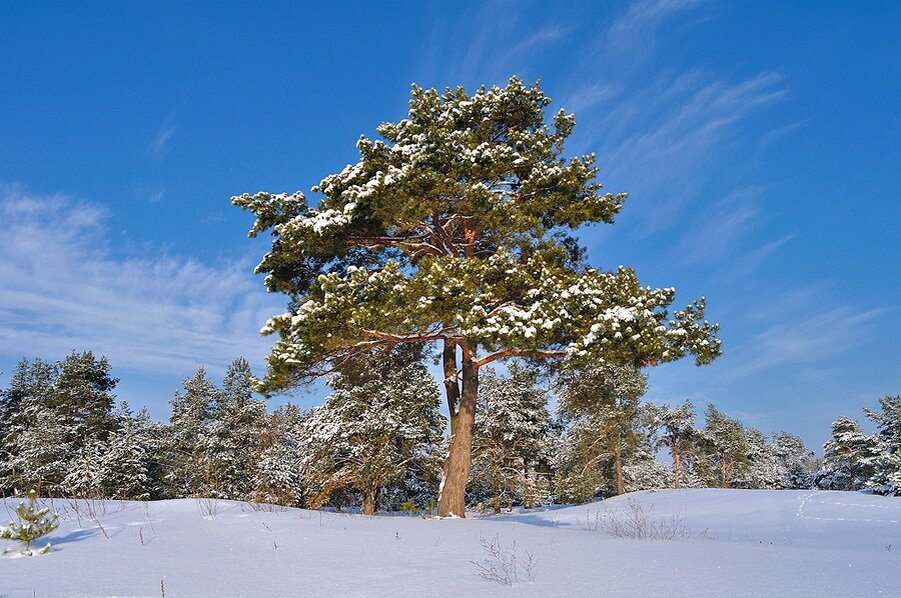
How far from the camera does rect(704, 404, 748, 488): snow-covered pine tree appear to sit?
44.2m

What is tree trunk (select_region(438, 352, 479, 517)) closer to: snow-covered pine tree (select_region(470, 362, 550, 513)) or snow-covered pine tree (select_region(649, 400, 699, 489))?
snow-covered pine tree (select_region(470, 362, 550, 513))

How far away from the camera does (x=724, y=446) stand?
44.3 m

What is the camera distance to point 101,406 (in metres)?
34.4

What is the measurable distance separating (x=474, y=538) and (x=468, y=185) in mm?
7177

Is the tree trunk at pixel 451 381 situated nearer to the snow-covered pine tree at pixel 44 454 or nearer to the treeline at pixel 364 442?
the treeline at pixel 364 442

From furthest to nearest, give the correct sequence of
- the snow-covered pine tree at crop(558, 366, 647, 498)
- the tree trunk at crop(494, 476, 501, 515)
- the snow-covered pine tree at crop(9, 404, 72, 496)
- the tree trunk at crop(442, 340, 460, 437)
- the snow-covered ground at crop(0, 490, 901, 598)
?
1. the snow-covered pine tree at crop(9, 404, 72, 496)
2. the tree trunk at crop(494, 476, 501, 515)
3. the snow-covered pine tree at crop(558, 366, 647, 498)
4. the tree trunk at crop(442, 340, 460, 437)
5. the snow-covered ground at crop(0, 490, 901, 598)

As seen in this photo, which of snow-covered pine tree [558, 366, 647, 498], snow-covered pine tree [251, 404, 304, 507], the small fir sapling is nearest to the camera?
the small fir sapling

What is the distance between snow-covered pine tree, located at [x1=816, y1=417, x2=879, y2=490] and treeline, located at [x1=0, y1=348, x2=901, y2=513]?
0.11m

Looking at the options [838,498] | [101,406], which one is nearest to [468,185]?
[838,498]

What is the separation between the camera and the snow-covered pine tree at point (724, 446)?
4416 cm

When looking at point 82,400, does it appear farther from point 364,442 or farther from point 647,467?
point 647,467

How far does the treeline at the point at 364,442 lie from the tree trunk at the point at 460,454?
2.07 meters

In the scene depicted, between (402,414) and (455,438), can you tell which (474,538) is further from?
(402,414)

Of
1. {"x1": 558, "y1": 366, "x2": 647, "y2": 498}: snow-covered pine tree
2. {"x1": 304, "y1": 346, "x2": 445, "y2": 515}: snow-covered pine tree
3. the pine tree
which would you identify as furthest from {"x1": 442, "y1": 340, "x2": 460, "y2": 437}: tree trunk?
the pine tree
